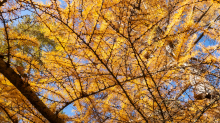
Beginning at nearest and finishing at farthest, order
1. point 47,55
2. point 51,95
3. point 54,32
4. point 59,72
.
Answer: point 54,32 < point 47,55 < point 59,72 < point 51,95

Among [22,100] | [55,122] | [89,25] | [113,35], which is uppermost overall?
[89,25]

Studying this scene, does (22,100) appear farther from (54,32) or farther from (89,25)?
(89,25)

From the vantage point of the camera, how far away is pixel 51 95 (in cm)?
173

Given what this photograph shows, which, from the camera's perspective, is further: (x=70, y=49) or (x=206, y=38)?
(x=206, y=38)

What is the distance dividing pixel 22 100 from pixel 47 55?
514mm

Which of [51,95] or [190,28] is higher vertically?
[190,28]

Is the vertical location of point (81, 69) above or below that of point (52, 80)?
above

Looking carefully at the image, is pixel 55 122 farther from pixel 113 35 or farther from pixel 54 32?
pixel 113 35

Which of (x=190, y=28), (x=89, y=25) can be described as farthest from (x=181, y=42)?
(x=89, y=25)

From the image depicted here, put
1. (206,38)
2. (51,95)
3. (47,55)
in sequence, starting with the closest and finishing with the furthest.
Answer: (47,55)
(51,95)
(206,38)

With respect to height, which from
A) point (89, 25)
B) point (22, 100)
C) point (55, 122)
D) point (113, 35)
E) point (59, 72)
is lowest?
point (55, 122)

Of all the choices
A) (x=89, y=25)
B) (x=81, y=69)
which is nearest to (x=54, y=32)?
(x=89, y=25)

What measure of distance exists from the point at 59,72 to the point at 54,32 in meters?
0.44

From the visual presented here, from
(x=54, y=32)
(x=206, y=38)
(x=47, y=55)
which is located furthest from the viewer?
(x=206, y=38)
